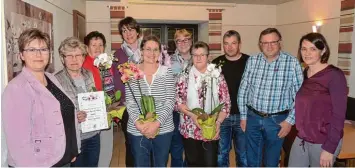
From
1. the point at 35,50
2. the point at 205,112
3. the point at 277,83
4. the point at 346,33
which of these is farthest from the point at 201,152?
the point at 346,33

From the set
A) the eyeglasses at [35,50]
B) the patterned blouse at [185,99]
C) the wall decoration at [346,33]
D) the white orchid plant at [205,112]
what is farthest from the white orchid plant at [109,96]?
the wall decoration at [346,33]

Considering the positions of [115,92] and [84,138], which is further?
[115,92]

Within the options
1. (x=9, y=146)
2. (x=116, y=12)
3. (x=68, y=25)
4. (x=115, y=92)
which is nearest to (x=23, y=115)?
(x=9, y=146)

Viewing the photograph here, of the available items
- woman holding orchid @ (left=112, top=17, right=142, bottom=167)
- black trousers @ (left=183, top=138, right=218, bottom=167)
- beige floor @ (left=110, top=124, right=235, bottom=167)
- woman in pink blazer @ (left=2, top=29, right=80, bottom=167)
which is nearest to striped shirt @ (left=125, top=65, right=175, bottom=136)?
black trousers @ (left=183, top=138, right=218, bottom=167)

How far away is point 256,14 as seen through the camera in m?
6.52

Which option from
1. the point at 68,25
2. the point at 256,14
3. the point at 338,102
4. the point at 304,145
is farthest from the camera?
the point at 256,14

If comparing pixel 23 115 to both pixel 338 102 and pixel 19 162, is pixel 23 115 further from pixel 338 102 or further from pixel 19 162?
pixel 338 102

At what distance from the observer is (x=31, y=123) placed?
1.54 meters

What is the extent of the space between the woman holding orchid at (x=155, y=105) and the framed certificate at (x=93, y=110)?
188mm

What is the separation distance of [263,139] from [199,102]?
63cm

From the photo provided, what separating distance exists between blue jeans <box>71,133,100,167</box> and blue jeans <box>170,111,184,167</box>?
704mm

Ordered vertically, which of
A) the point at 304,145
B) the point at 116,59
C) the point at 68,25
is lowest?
the point at 304,145

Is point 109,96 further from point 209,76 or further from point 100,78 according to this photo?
point 209,76

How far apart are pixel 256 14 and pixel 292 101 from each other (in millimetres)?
4483
